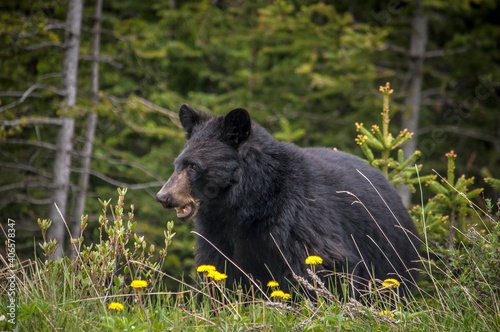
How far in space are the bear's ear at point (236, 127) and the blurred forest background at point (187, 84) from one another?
650cm

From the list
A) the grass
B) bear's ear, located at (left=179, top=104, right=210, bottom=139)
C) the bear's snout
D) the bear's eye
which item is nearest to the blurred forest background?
bear's ear, located at (left=179, top=104, right=210, bottom=139)

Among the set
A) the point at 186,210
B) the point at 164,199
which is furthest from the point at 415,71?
the point at 164,199

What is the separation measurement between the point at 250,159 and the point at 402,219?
1.49m

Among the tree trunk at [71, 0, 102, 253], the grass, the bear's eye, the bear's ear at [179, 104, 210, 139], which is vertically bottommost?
the tree trunk at [71, 0, 102, 253]

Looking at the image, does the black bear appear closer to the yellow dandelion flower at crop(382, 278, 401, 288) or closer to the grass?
the yellow dandelion flower at crop(382, 278, 401, 288)

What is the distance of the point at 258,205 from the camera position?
496cm

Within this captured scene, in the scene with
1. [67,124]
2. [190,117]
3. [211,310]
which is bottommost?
[67,124]

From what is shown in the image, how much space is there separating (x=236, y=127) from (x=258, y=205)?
0.58m

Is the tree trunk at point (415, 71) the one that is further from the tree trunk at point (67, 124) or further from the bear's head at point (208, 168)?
the bear's head at point (208, 168)

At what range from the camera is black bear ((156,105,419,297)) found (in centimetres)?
488

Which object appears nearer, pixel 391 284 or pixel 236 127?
pixel 391 284

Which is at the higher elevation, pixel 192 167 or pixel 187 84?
pixel 192 167

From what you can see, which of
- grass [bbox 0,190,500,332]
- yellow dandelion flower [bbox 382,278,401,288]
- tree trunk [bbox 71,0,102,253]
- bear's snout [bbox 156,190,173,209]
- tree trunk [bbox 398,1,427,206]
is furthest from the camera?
tree trunk [bbox 398,1,427,206]

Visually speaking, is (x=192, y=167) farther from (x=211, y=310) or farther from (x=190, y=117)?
(x=211, y=310)
